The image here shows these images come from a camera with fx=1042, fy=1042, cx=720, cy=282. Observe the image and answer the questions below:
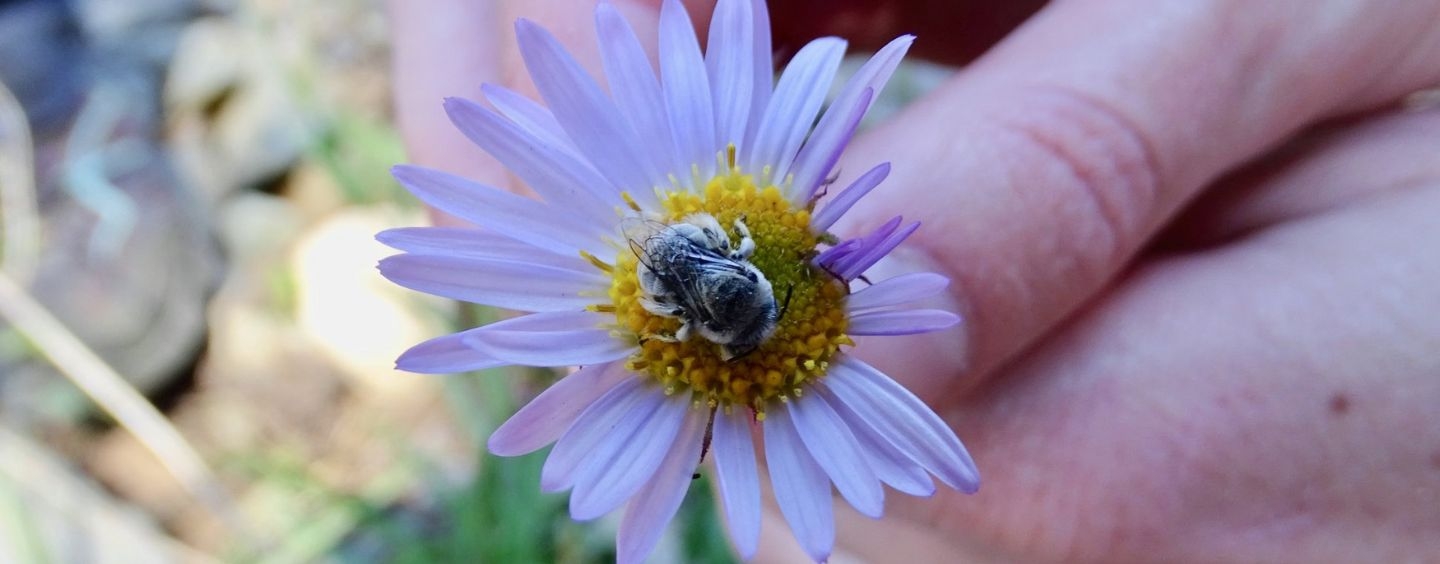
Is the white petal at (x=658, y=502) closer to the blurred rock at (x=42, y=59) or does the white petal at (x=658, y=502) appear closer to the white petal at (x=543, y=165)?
the white petal at (x=543, y=165)

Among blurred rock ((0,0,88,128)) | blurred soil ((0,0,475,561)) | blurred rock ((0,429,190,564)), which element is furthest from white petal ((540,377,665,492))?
blurred rock ((0,0,88,128))

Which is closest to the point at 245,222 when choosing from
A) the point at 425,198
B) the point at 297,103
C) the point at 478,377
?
the point at 297,103

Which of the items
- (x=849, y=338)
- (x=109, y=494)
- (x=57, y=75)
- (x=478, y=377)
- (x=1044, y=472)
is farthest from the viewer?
(x=57, y=75)

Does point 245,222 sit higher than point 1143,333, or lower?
higher

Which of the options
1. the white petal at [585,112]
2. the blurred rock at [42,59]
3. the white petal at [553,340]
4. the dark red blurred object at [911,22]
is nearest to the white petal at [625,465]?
the white petal at [553,340]

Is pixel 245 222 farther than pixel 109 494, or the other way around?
pixel 245 222

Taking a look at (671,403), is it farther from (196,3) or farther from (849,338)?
(196,3)

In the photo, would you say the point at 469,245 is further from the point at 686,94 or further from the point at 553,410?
the point at 686,94
